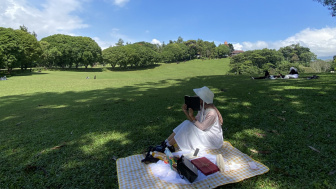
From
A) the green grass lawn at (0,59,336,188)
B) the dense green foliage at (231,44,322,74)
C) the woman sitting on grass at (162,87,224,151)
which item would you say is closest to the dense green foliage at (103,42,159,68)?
the dense green foliage at (231,44,322,74)

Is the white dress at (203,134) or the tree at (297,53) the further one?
the tree at (297,53)

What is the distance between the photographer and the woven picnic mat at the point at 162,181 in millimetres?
3541

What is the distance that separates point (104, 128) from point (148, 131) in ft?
5.97

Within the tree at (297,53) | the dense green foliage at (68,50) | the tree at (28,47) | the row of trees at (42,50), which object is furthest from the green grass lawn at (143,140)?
the tree at (297,53)

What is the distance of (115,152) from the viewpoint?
511 centimetres

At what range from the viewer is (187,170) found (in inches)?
140

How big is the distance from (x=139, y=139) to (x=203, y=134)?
87.3 inches

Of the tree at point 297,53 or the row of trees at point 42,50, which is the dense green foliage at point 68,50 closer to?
the row of trees at point 42,50

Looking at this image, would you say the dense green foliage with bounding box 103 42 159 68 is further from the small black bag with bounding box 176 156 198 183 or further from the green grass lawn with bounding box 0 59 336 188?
the small black bag with bounding box 176 156 198 183

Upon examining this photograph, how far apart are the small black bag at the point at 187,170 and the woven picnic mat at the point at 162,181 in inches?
6.3

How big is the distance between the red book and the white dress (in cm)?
48

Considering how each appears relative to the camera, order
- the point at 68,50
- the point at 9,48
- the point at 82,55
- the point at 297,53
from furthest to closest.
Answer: the point at 297,53 < the point at 82,55 < the point at 68,50 < the point at 9,48

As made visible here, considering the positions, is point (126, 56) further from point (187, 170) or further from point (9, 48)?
point (187, 170)

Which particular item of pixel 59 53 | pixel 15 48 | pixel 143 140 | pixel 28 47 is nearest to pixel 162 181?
pixel 143 140
